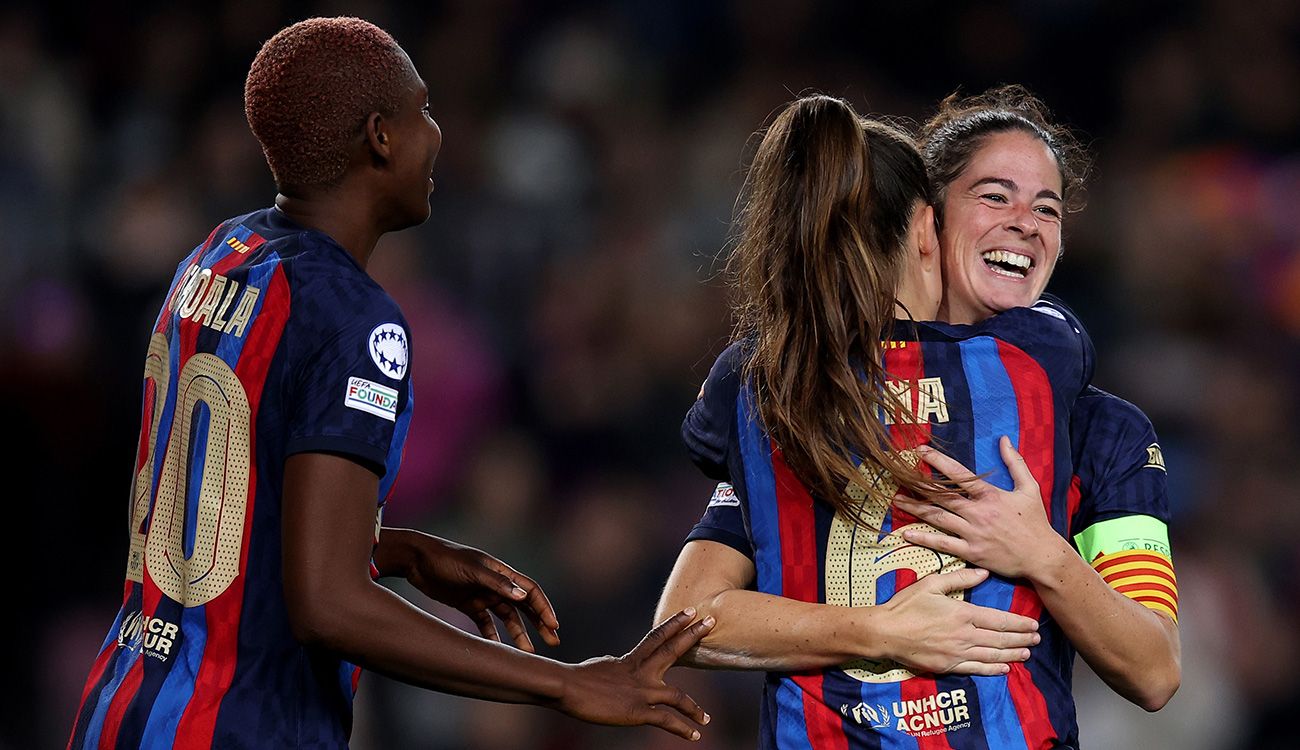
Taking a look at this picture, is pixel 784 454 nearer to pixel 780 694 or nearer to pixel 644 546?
pixel 780 694

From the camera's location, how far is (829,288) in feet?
8.89

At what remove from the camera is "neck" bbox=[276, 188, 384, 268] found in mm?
2553

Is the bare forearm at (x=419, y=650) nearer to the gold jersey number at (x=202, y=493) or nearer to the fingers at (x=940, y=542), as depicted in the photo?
the gold jersey number at (x=202, y=493)

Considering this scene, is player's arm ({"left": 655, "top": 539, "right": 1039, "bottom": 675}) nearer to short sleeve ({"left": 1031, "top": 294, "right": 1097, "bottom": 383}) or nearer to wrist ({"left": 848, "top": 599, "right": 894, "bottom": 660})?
wrist ({"left": 848, "top": 599, "right": 894, "bottom": 660})

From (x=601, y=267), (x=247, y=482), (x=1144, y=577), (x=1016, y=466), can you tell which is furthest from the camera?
(x=601, y=267)

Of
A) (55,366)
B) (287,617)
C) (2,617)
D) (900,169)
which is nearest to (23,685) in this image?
(2,617)

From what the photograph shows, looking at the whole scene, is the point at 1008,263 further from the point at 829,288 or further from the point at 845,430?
the point at 845,430

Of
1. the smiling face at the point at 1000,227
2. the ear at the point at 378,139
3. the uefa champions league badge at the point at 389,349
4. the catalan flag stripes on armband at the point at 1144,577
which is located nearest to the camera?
the uefa champions league badge at the point at 389,349

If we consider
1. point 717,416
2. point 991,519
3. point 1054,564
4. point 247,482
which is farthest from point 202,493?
point 1054,564

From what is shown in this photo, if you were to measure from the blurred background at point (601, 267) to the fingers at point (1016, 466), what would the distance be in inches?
140

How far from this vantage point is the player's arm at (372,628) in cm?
228

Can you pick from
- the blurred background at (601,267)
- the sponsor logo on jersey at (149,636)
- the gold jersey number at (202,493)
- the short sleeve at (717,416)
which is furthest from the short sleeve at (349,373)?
the blurred background at (601,267)

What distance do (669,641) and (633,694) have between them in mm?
166

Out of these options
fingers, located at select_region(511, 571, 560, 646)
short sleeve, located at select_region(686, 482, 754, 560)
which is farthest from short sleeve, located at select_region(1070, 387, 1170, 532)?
fingers, located at select_region(511, 571, 560, 646)
